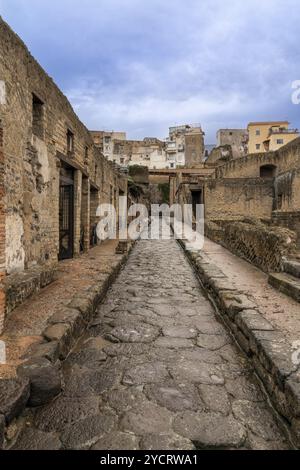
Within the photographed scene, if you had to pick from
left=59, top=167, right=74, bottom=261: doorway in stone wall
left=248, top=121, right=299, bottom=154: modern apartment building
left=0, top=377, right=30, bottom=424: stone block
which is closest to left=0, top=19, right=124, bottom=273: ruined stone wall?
left=59, top=167, right=74, bottom=261: doorway in stone wall

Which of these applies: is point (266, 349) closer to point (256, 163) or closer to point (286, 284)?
point (286, 284)

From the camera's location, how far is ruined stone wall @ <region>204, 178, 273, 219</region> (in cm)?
2327

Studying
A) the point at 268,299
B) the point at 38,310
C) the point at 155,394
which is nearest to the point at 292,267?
the point at 268,299

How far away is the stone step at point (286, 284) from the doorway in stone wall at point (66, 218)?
615 cm

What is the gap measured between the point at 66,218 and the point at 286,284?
23.3 ft

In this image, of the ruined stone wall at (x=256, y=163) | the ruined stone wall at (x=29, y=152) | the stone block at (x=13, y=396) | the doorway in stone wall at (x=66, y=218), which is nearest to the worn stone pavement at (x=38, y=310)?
the stone block at (x=13, y=396)

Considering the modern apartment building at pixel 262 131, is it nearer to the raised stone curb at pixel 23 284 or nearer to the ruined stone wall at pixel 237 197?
the ruined stone wall at pixel 237 197

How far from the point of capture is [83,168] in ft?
33.0

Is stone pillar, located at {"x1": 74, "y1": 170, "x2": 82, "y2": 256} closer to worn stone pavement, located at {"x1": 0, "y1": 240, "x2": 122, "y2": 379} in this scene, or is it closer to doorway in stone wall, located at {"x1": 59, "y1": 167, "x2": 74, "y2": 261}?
doorway in stone wall, located at {"x1": 59, "y1": 167, "x2": 74, "y2": 261}

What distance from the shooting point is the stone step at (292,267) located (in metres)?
5.22

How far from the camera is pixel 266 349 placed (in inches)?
106

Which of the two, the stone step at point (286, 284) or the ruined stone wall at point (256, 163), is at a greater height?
the ruined stone wall at point (256, 163)

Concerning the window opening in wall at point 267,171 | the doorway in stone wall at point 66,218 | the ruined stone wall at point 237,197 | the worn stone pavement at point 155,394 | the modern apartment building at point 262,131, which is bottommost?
the worn stone pavement at point 155,394

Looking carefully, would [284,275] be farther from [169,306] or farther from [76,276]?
[76,276]
